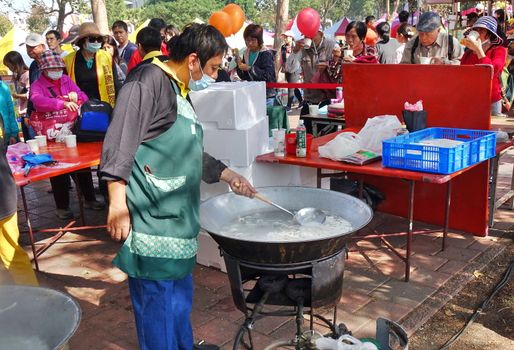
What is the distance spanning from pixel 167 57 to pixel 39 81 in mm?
3062

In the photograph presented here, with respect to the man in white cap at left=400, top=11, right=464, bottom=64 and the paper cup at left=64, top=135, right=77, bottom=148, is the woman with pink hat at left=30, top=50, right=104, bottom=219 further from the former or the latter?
the man in white cap at left=400, top=11, right=464, bottom=64

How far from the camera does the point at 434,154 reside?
329cm

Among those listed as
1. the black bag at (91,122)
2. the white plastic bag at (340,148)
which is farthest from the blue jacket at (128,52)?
the white plastic bag at (340,148)

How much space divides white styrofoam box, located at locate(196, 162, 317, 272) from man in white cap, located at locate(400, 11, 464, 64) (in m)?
1.99

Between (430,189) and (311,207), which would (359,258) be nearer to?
(430,189)

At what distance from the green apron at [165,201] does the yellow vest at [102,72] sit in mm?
3539

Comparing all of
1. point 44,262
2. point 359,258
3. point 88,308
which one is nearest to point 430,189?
point 359,258

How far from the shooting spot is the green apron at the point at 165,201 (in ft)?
7.19

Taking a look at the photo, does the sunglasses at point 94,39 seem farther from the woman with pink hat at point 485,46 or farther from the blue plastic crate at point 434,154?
the woman with pink hat at point 485,46

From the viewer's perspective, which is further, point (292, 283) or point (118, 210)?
point (292, 283)

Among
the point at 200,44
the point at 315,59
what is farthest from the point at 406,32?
the point at 200,44

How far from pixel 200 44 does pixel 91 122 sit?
2733 mm

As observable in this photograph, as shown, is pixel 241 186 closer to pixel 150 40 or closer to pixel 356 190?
pixel 356 190

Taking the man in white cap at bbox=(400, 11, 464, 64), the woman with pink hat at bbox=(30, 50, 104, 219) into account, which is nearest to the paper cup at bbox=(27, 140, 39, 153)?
the woman with pink hat at bbox=(30, 50, 104, 219)
